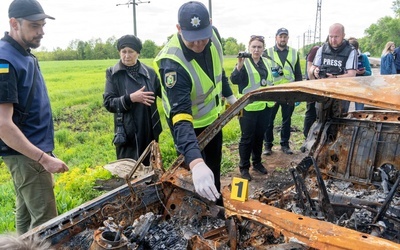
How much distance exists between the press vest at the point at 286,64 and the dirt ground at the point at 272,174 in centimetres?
122

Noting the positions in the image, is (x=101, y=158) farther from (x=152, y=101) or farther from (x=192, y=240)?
(x=192, y=240)

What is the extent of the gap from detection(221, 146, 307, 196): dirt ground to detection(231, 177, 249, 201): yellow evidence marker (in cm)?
227

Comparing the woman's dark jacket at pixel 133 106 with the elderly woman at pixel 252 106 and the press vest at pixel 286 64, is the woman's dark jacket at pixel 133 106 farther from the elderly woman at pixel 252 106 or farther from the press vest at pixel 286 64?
the press vest at pixel 286 64

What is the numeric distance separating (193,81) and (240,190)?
1.07 meters

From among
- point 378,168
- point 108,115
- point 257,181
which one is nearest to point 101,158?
point 257,181

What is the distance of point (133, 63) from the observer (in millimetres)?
3928

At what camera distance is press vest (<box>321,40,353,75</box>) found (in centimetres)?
515

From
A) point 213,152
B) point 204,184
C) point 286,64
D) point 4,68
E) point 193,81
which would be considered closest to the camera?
point 204,184

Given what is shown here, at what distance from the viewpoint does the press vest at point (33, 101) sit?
2461 mm

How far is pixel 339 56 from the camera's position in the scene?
5180mm

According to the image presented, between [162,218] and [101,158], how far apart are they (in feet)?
16.0

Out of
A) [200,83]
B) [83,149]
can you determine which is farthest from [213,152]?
[83,149]

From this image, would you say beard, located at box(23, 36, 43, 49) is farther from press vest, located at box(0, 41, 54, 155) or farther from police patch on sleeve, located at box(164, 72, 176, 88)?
police patch on sleeve, located at box(164, 72, 176, 88)

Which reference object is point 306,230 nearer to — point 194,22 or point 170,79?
point 170,79
